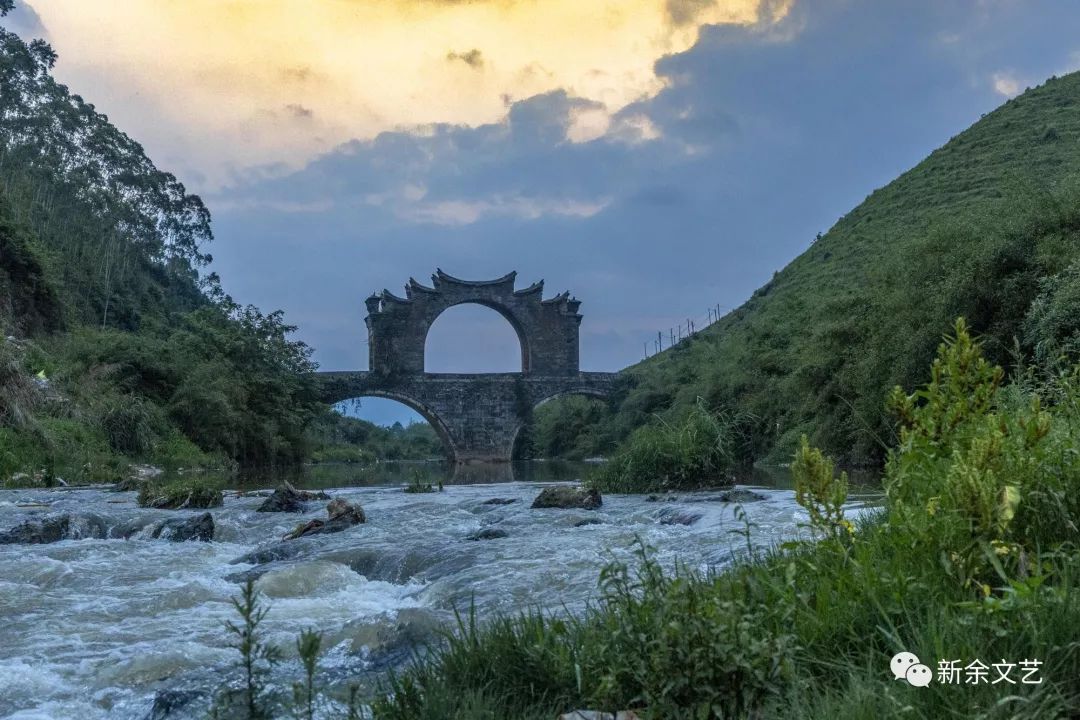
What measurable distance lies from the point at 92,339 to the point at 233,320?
5722mm

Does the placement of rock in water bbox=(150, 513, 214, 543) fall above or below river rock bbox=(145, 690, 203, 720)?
above

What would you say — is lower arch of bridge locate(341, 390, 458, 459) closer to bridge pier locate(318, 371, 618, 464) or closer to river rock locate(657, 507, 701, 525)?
bridge pier locate(318, 371, 618, 464)

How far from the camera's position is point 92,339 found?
2920 cm

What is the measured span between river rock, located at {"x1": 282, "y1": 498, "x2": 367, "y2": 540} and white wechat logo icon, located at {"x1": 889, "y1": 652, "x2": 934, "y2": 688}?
24.7ft

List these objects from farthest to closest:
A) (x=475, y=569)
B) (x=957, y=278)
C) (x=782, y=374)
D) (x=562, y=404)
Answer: (x=562, y=404), (x=782, y=374), (x=957, y=278), (x=475, y=569)

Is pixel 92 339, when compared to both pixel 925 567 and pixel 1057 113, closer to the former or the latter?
pixel 925 567

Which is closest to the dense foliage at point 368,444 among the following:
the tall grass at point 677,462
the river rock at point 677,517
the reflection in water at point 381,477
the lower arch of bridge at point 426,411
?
the lower arch of bridge at point 426,411

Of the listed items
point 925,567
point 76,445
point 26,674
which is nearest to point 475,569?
point 26,674

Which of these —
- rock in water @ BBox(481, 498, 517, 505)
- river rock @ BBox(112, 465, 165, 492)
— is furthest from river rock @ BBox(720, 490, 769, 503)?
river rock @ BBox(112, 465, 165, 492)

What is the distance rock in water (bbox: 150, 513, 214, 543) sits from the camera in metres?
9.54

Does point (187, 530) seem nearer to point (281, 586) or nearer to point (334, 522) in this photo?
point (334, 522)

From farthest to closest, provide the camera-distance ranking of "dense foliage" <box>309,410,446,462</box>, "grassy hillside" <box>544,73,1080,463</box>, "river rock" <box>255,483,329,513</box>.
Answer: "dense foliage" <box>309,410,446,462</box>
"grassy hillside" <box>544,73,1080,463</box>
"river rock" <box>255,483,329,513</box>

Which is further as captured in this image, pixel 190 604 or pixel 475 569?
pixel 475 569

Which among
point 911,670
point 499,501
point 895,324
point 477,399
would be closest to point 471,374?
point 477,399
